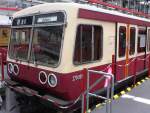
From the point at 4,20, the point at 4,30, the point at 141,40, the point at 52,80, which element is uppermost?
the point at 4,20

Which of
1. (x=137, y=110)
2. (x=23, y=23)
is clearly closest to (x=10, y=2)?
(x=23, y=23)

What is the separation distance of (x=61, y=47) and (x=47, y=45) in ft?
1.71

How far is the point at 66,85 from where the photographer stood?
16.6ft

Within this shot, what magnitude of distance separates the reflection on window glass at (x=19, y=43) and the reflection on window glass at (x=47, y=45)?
12.7 inches

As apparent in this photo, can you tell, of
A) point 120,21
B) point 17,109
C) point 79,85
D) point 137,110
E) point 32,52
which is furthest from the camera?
point 120,21

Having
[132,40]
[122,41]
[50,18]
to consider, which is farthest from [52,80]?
[132,40]

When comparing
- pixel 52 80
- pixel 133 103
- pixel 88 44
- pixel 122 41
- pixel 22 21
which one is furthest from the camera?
pixel 122 41

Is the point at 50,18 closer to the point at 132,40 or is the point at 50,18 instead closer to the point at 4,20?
the point at 132,40

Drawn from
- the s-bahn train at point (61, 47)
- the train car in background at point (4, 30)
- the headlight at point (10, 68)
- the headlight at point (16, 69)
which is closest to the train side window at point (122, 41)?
the s-bahn train at point (61, 47)

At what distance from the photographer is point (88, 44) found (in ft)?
18.2

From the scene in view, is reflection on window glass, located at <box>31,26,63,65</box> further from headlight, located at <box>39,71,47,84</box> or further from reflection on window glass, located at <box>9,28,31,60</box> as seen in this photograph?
reflection on window glass, located at <box>9,28,31,60</box>

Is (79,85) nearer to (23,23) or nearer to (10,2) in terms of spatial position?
(23,23)

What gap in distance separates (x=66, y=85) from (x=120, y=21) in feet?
9.17

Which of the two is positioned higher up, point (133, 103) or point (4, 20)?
point (4, 20)
